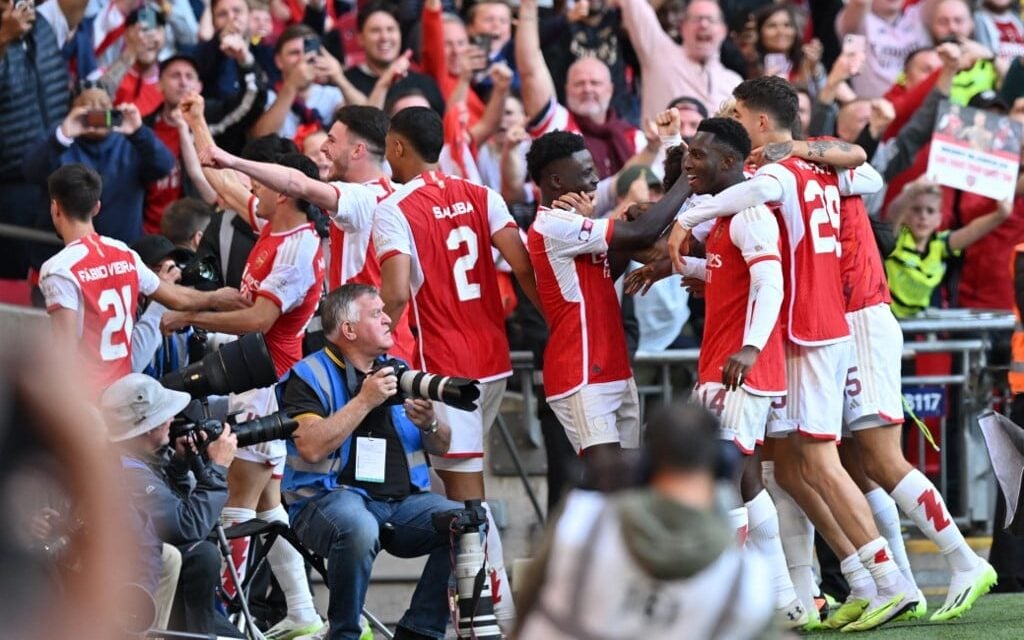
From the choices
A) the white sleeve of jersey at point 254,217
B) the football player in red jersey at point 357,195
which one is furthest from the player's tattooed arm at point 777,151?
the white sleeve of jersey at point 254,217

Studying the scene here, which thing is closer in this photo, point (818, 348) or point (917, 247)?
point (818, 348)

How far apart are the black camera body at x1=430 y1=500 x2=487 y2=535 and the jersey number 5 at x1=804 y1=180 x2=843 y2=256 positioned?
2.15 m

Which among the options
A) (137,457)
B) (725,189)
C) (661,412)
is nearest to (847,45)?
(725,189)

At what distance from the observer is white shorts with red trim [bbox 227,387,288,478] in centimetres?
973

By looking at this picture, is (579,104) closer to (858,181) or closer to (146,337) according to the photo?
(858,181)

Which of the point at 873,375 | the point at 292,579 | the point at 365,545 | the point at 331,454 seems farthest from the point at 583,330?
the point at 292,579

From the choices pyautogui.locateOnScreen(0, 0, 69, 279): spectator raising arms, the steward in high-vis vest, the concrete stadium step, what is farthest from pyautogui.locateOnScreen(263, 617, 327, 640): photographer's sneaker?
the concrete stadium step

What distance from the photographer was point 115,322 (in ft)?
31.2

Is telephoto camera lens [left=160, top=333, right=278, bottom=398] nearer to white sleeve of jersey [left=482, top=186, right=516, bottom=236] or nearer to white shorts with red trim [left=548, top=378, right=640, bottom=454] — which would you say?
white sleeve of jersey [left=482, top=186, right=516, bottom=236]

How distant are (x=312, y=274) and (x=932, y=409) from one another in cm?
423

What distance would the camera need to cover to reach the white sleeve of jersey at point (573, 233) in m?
8.98

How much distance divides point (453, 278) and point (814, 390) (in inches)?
72.4

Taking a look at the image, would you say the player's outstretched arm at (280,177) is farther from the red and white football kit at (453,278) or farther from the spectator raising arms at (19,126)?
the spectator raising arms at (19,126)

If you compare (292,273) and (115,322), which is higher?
(292,273)
